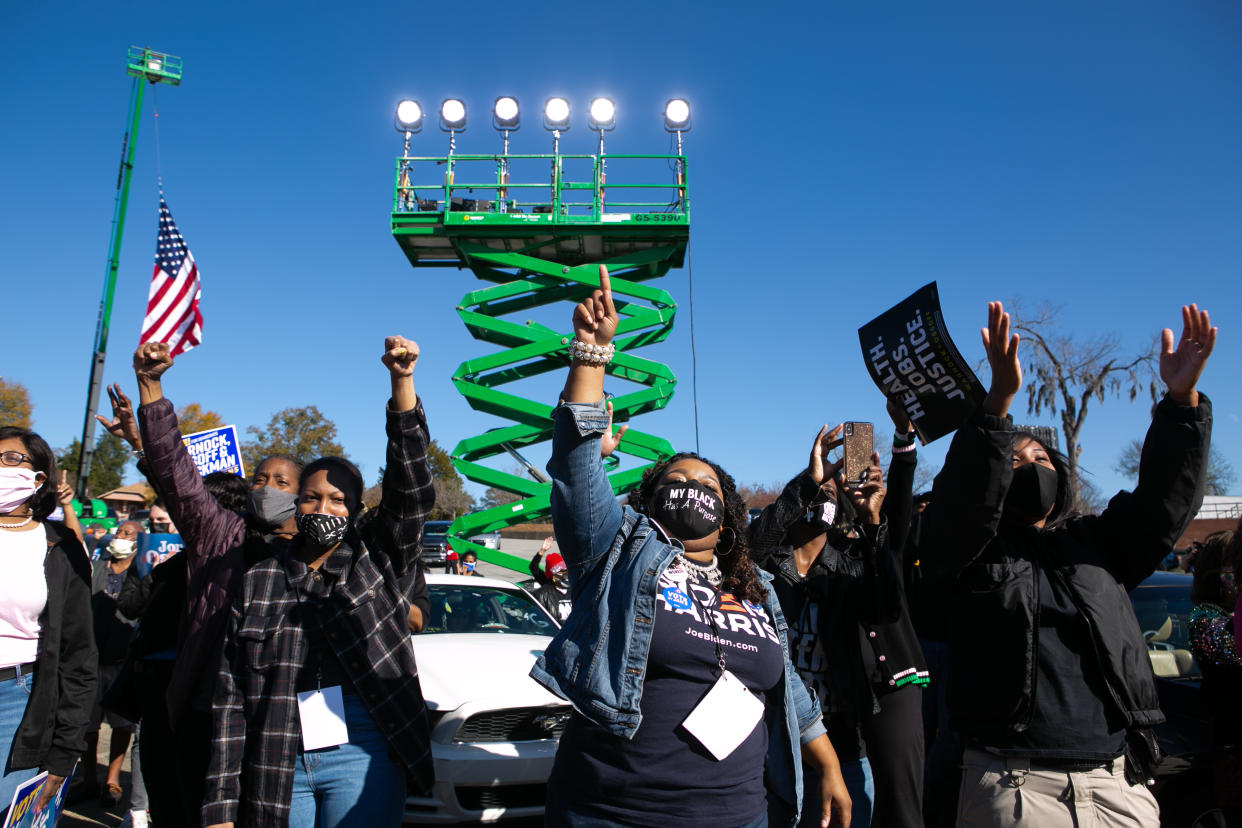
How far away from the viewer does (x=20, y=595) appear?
318 centimetres

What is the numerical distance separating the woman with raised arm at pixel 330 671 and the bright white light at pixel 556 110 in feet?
47.2

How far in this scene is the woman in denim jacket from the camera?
2203mm

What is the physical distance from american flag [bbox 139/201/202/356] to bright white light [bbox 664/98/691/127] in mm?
8900

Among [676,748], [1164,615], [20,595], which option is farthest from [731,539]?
[1164,615]

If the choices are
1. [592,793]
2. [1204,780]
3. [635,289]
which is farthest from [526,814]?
[635,289]

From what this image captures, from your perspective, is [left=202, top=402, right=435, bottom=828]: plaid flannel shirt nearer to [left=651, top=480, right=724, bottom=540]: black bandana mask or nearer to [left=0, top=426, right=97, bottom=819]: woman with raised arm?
Result: [left=651, top=480, right=724, bottom=540]: black bandana mask

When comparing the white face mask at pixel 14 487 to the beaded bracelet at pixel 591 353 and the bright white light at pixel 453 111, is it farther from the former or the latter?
the bright white light at pixel 453 111

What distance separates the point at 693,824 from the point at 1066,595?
141cm

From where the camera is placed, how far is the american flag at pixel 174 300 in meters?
11.2

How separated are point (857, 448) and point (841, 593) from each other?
27.3 inches

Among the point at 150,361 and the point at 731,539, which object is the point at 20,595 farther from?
the point at 731,539

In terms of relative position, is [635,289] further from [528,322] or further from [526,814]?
[526,814]

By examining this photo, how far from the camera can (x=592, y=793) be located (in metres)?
2.22

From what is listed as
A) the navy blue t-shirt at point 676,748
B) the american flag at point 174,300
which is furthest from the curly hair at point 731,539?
the american flag at point 174,300
